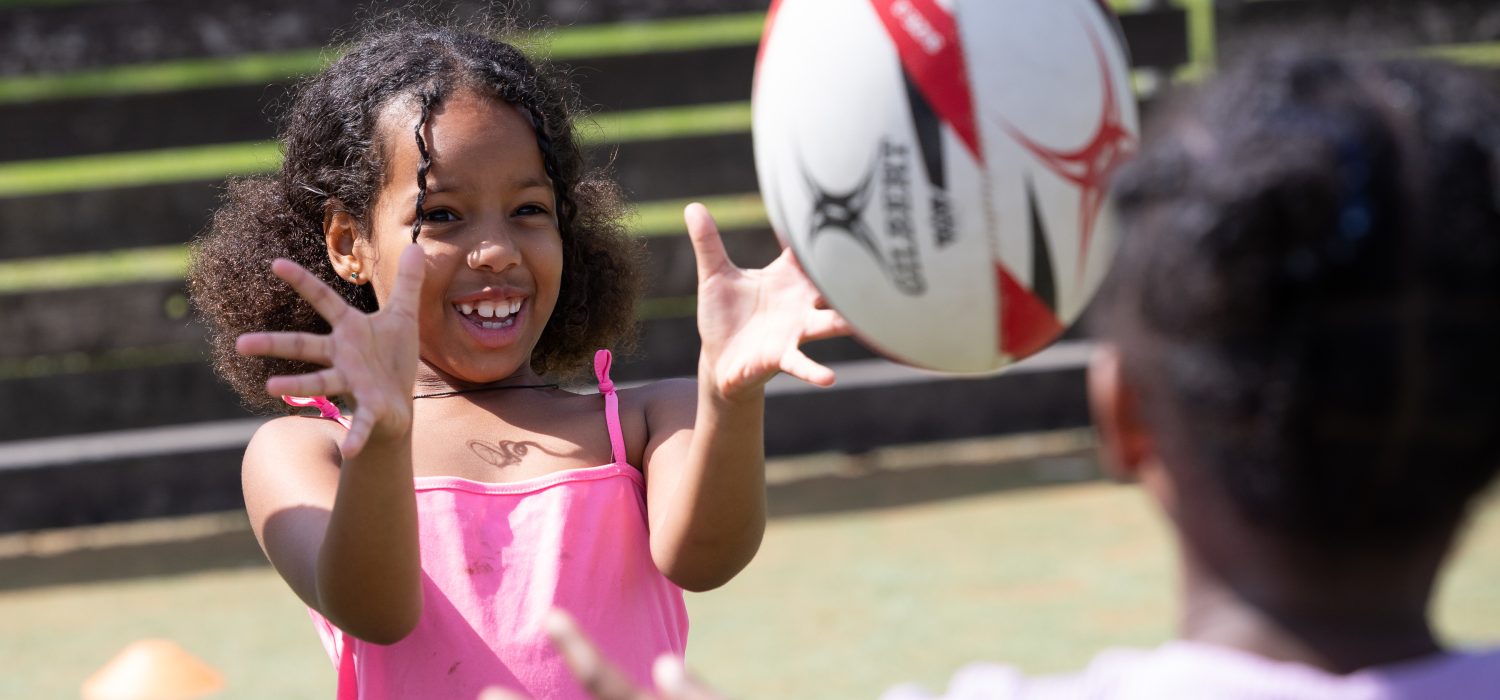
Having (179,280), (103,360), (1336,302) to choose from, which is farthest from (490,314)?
(103,360)

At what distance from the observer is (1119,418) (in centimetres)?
122

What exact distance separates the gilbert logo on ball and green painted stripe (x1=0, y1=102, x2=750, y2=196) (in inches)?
37.6

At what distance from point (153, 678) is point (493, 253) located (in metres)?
2.20

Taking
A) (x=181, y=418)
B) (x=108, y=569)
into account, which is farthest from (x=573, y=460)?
(x=181, y=418)

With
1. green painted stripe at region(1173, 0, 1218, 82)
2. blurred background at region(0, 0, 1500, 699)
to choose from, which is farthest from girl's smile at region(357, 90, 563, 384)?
green painted stripe at region(1173, 0, 1218, 82)

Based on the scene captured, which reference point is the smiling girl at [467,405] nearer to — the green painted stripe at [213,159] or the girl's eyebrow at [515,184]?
the girl's eyebrow at [515,184]

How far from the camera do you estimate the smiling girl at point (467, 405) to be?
195cm

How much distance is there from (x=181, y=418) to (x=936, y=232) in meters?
4.92

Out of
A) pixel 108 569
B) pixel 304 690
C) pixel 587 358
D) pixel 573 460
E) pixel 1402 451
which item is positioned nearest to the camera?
pixel 1402 451

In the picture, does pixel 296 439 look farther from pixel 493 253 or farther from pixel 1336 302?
pixel 1336 302

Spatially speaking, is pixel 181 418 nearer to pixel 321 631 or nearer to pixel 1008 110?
pixel 321 631

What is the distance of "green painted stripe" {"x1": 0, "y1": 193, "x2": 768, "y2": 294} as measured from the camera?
6582mm

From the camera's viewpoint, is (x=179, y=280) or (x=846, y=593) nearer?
(x=846, y=593)

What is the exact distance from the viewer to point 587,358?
2787 mm
